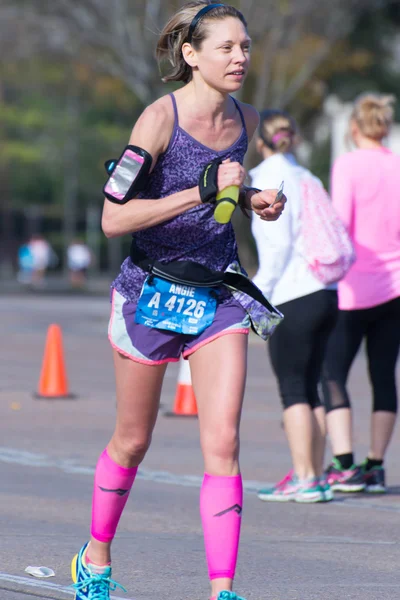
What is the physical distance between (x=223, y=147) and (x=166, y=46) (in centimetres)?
43

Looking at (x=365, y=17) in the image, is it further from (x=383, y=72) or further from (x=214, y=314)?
(x=214, y=314)

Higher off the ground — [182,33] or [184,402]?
[182,33]

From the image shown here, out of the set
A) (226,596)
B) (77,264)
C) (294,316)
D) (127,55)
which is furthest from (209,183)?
(77,264)

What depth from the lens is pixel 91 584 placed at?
4.12m

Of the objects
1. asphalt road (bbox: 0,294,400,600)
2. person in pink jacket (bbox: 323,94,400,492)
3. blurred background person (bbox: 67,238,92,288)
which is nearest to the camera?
asphalt road (bbox: 0,294,400,600)

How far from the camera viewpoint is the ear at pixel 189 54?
13.3 feet

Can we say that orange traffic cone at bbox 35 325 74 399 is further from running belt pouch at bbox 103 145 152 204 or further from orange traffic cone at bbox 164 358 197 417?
running belt pouch at bbox 103 145 152 204

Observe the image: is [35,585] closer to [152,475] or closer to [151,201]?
[151,201]

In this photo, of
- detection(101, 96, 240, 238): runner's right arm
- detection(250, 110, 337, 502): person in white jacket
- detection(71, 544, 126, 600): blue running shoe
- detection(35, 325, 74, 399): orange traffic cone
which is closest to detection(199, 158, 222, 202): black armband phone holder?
detection(101, 96, 240, 238): runner's right arm

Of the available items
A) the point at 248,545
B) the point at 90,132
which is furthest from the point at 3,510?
the point at 90,132

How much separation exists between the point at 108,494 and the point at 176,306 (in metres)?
0.69

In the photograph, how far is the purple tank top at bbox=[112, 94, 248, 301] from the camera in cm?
397

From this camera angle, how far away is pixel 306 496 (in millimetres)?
6461

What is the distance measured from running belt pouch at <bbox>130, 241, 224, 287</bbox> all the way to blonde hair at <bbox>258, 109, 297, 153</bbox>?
261 centimetres
